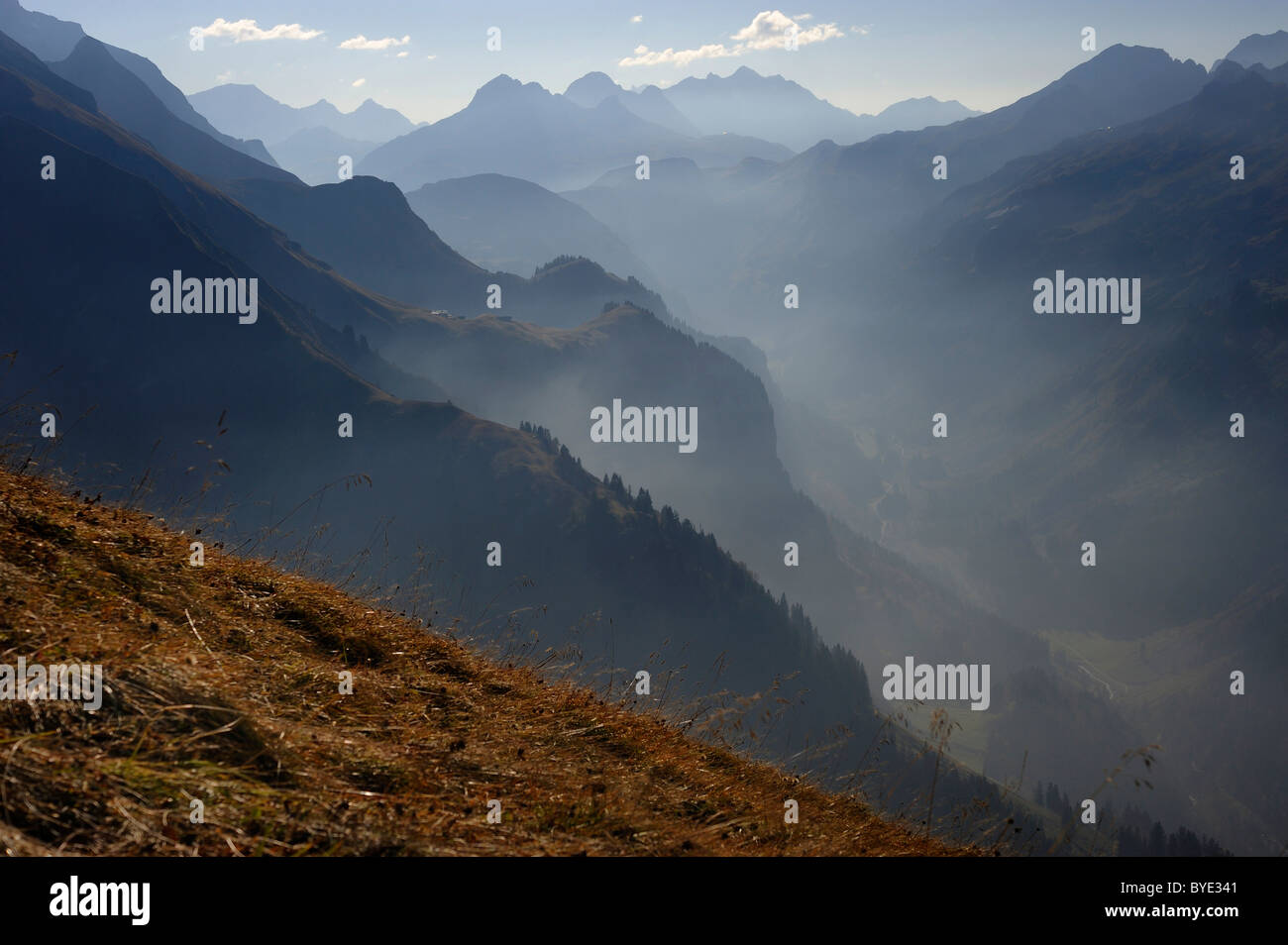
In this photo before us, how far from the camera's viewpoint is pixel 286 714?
606 centimetres

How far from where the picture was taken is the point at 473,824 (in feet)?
16.6

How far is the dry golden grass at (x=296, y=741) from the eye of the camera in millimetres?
4270

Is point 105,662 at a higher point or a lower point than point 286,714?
higher

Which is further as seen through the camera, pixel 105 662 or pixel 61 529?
pixel 61 529

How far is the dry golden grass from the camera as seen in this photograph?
4270 mm

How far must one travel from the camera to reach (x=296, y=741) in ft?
18.0
